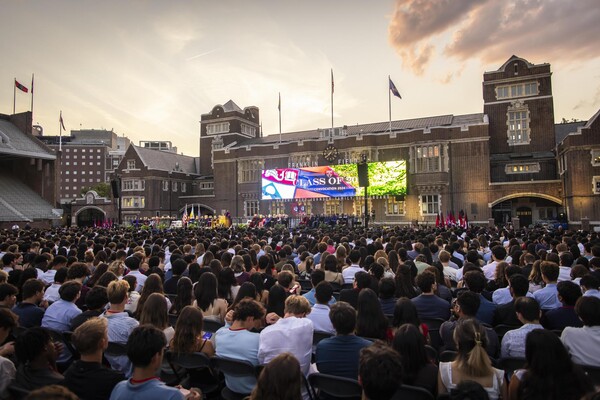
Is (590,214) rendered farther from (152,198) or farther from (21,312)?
(152,198)

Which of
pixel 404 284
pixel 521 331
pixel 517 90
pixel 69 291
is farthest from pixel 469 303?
pixel 517 90

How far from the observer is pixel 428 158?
40.8 m

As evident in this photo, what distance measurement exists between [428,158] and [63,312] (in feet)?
129

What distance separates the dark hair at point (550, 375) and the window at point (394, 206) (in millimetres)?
38084

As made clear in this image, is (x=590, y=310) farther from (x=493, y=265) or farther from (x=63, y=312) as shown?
(x=63, y=312)

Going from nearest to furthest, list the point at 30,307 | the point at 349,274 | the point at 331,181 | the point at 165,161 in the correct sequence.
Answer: the point at 30,307 → the point at 349,274 → the point at 331,181 → the point at 165,161

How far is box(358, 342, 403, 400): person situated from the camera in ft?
9.16

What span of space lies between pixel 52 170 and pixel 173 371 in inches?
1925

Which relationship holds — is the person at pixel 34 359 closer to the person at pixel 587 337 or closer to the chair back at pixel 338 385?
the chair back at pixel 338 385

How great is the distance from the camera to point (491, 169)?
131ft

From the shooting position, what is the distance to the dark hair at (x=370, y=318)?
467cm

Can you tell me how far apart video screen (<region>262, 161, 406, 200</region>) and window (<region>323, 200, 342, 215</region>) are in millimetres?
1797

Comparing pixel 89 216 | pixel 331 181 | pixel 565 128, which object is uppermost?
pixel 565 128

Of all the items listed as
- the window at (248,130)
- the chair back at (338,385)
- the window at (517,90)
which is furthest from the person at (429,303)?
the window at (248,130)
